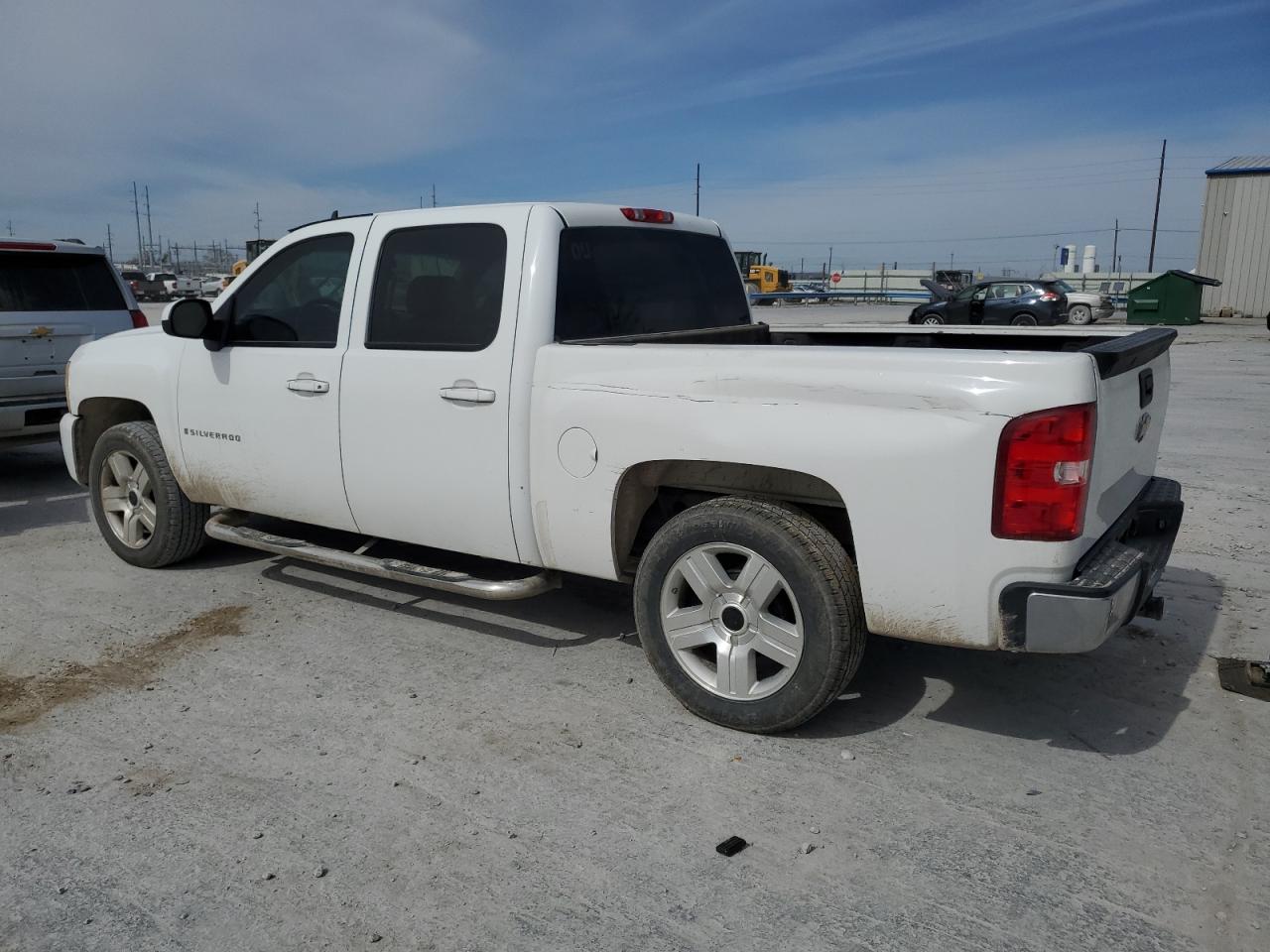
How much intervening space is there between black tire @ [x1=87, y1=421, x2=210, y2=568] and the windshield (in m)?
2.76

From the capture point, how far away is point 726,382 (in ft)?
11.8

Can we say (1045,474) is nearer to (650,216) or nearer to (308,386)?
(650,216)

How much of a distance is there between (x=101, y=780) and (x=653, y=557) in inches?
81.5

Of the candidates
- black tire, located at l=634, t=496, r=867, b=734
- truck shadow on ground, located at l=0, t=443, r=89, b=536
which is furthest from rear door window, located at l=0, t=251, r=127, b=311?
black tire, located at l=634, t=496, r=867, b=734

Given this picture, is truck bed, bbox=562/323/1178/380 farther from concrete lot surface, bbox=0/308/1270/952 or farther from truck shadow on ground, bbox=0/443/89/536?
truck shadow on ground, bbox=0/443/89/536

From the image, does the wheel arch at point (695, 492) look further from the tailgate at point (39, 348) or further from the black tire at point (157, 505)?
the tailgate at point (39, 348)

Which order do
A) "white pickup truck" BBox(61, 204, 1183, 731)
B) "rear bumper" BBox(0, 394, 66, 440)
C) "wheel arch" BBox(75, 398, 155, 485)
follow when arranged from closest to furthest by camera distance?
"white pickup truck" BBox(61, 204, 1183, 731) → "wheel arch" BBox(75, 398, 155, 485) → "rear bumper" BBox(0, 394, 66, 440)

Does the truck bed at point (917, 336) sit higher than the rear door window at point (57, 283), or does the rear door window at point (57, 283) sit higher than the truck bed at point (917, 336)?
the rear door window at point (57, 283)

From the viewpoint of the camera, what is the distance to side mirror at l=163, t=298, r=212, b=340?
5.02 meters

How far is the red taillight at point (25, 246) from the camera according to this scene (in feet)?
25.7

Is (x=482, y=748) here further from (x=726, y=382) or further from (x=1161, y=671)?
(x=1161, y=671)

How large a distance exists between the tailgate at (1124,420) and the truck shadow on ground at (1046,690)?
0.81m

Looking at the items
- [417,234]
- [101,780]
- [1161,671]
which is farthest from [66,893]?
[1161,671]

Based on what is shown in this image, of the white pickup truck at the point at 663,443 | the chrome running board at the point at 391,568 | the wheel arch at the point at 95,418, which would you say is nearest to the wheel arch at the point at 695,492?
the white pickup truck at the point at 663,443
